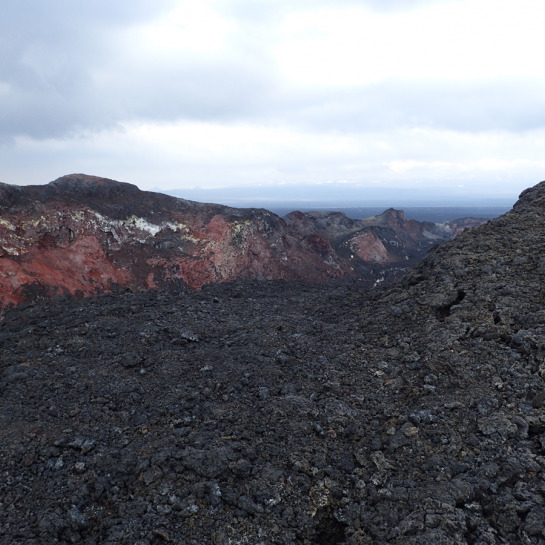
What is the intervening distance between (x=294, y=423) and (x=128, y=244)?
14.4 meters

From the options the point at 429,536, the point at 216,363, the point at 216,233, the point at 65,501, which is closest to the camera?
the point at 429,536

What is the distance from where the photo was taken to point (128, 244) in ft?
59.9

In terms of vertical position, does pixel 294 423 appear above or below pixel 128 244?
below

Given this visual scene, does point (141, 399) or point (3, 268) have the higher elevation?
point (3, 268)

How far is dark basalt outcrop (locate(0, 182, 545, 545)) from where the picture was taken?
15.0 feet

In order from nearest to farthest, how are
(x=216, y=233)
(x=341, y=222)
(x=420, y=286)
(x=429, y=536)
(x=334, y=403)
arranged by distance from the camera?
1. (x=429, y=536)
2. (x=334, y=403)
3. (x=420, y=286)
4. (x=216, y=233)
5. (x=341, y=222)

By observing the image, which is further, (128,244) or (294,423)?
(128,244)

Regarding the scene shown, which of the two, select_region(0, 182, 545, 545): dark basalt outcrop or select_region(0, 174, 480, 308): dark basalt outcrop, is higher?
select_region(0, 174, 480, 308): dark basalt outcrop

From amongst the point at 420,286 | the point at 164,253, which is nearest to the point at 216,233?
the point at 164,253

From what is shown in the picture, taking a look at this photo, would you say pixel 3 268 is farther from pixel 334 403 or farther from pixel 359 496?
pixel 359 496

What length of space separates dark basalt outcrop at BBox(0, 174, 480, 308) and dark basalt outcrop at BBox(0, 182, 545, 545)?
15.7ft

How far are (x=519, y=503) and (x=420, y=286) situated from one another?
24.1 feet

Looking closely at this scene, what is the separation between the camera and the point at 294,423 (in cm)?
634

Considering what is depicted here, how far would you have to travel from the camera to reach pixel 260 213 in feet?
79.9
